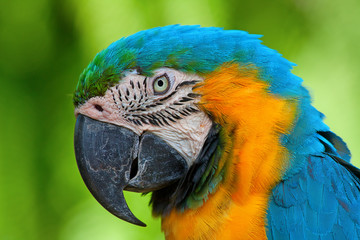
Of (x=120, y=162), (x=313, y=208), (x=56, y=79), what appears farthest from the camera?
(x=56, y=79)

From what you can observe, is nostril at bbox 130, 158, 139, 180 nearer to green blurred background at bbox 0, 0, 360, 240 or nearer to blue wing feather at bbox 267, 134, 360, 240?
blue wing feather at bbox 267, 134, 360, 240

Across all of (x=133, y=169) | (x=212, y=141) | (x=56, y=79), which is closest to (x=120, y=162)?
(x=133, y=169)

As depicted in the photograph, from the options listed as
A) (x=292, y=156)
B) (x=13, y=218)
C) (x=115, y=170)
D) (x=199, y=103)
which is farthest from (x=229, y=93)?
(x=13, y=218)

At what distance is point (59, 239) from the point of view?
2850mm

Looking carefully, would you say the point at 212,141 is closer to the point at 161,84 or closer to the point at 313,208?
the point at 161,84

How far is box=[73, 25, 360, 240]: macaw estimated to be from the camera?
48.6 inches

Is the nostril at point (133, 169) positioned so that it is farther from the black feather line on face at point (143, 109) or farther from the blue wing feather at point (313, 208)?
the blue wing feather at point (313, 208)

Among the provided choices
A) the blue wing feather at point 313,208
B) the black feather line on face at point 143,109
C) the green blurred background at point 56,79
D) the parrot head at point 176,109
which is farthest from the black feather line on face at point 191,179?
the green blurred background at point 56,79

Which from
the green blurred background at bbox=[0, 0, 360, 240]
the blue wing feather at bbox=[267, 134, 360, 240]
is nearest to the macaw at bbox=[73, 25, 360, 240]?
the blue wing feather at bbox=[267, 134, 360, 240]

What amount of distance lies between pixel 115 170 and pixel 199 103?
0.34 metres

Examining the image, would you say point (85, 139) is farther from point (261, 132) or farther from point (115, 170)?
point (261, 132)

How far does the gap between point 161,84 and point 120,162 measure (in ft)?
0.93

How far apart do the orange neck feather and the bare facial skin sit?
2.5 inches

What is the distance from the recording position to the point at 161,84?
4.50 feet
